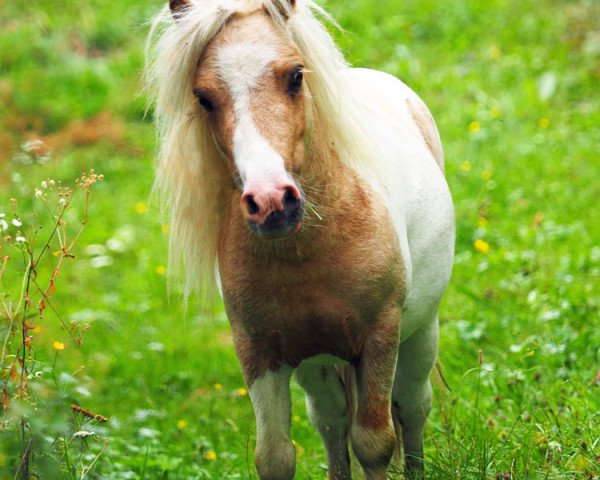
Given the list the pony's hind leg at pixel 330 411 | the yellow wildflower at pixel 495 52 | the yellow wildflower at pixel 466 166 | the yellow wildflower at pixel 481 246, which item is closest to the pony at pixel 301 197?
A: the pony's hind leg at pixel 330 411

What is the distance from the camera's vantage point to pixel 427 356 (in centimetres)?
390

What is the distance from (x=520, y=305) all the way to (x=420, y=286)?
1.84 meters

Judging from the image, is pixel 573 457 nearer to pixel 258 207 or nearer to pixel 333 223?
pixel 333 223

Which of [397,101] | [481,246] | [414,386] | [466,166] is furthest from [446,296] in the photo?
[397,101]

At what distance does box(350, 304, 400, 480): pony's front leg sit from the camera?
3.19m

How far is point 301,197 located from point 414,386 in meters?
1.41

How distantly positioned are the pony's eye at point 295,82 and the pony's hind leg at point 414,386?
1301 mm

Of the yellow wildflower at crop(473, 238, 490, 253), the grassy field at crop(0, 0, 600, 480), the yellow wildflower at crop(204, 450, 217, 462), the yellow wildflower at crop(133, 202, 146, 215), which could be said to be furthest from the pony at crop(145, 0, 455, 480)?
the yellow wildflower at crop(133, 202, 146, 215)

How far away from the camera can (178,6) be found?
3.13 metres

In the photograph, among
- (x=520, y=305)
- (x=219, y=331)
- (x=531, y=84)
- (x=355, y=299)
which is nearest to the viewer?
(x=355, y=299)

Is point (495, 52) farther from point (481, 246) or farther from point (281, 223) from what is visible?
point (281, 223)

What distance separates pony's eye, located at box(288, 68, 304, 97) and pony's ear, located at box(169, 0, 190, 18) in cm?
45

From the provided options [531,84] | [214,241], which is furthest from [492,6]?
[214,241]

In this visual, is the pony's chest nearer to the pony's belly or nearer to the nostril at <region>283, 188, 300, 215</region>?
the pony's belly
